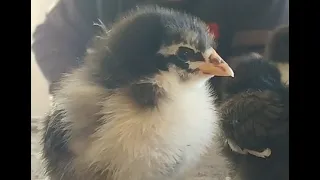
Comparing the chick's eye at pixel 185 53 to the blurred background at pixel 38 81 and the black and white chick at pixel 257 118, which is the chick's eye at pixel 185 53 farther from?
the blurred background at pixel 38 81

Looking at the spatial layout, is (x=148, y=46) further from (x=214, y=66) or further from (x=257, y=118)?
(x=257, y=118)

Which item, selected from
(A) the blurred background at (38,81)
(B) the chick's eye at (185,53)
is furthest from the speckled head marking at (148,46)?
(A) the blurred background at (38,81)

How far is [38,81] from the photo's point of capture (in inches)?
36.1

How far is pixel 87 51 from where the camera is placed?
0.91 meters

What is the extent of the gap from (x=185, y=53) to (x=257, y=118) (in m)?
0.20

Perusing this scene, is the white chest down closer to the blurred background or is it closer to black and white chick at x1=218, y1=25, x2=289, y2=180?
black and white chick at x1=218, y1=25, x2=289, y2=180

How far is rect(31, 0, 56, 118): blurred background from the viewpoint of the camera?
91 centimetres

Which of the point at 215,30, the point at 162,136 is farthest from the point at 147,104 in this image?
the point at 215,30

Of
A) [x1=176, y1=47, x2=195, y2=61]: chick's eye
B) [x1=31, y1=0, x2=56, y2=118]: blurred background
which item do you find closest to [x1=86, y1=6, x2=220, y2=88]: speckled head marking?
[x1=176, y1=47, x2=195, y2=61]: chick's eye

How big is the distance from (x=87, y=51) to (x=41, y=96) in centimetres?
14

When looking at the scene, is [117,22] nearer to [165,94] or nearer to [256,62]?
[165,94]

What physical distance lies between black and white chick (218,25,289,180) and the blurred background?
37cm
